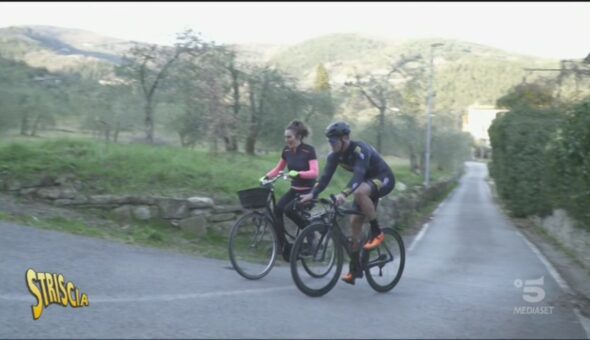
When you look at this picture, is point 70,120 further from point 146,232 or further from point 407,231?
point 407,231

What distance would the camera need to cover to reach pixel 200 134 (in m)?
19.9

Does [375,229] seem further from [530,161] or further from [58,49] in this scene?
[58,49]

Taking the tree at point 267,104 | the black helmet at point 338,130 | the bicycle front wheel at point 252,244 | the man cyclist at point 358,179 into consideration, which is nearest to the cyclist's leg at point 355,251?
the man cyclist at point 358,179

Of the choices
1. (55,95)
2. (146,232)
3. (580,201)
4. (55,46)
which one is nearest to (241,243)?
(146,232)

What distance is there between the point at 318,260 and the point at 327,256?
16 centimetres

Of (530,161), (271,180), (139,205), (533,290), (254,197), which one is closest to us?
(254,197)

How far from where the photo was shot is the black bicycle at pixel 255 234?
728 cm

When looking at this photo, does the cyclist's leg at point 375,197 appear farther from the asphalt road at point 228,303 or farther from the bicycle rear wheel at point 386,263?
the asphalt road at point 228,303

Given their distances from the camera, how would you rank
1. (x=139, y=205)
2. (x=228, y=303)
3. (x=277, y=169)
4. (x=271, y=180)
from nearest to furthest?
(x=228, y=303), (x=271, y=180), (x=277, y=169), (x=139, y=205)

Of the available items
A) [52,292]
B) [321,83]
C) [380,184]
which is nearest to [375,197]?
[380,184]

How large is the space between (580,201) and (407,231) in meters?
9.86

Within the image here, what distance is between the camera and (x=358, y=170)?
6.70 metres

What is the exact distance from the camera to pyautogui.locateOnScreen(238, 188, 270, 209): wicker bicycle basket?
7254 mm

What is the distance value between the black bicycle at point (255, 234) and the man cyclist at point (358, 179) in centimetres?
58
